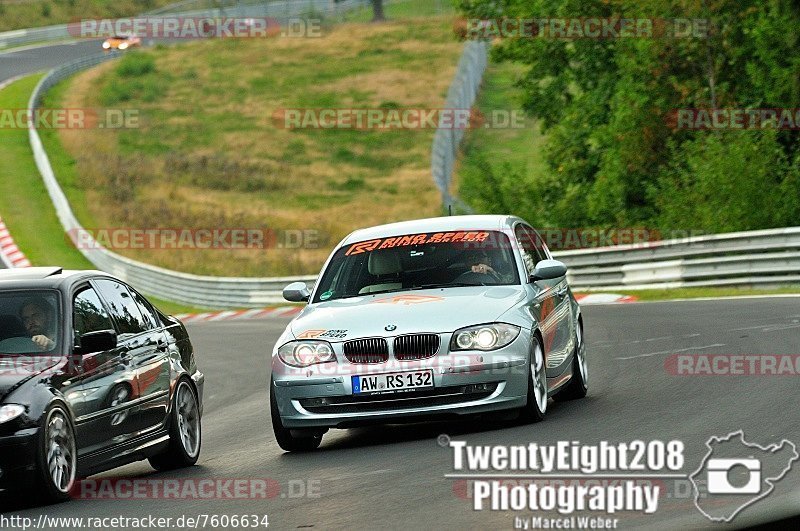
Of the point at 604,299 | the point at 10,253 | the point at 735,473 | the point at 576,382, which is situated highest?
the point at 735,473

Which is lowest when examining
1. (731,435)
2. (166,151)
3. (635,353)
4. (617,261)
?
(166,151)

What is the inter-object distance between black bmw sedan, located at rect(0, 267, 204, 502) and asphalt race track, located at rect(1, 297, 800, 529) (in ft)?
0.87

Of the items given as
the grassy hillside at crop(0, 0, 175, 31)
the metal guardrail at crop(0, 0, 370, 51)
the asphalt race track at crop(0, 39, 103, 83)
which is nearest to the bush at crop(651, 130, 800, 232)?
the asphalt race track at crop(0, 39, 103, 83)

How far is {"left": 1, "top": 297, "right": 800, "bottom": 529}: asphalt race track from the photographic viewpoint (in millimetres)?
7568

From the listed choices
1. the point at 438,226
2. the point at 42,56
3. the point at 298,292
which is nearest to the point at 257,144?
the point at 42,56

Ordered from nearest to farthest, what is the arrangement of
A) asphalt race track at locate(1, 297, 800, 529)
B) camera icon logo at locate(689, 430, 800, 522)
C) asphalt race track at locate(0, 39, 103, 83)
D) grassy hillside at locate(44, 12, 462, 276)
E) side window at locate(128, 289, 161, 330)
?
1. camera icon logo at locate(689, 430, 800, 522)
2. asphalt race track at locate(1, 297, 800, 529)
3. side window at locate(128, 289, 161, 330)
4. grassy hillside at locate(44, 12, 462, 276)
5. asphalt race track at locate(0, 39, 103, 83)

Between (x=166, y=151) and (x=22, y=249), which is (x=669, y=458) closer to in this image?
(x=22, y=249)

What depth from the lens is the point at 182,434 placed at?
1060 cm

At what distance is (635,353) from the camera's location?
15945mm

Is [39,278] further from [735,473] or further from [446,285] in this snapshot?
[735,473]

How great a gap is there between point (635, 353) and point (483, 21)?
26.0 meters

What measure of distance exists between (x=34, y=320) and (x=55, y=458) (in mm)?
1194

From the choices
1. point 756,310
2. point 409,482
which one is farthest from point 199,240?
point 409,482

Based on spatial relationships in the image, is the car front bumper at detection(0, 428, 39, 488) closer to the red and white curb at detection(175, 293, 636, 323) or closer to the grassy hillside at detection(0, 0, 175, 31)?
the red and white curb at detection(175, 293, 636, 323)
